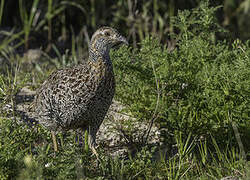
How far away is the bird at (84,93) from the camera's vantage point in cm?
379

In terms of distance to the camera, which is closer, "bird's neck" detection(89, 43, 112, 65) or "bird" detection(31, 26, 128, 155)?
"bird" detection(31, 26, 128, 155)

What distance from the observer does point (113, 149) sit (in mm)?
4555

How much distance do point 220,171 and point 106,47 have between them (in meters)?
1.47

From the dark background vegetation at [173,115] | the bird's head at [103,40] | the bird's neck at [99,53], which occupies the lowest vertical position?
the dark background vegetation at [173,115]

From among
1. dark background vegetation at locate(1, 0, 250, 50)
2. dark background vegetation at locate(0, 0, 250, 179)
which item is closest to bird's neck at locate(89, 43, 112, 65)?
dark background vegetation at locate(0, 0, 250, 179)

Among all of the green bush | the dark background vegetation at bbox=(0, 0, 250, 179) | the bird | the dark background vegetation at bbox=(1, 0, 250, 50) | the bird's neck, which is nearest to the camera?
the dark background vegetation at bbox=(0, 0, 250, 179)

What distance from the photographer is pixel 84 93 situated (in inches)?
148

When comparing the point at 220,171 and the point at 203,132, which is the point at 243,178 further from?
the point at 203,132

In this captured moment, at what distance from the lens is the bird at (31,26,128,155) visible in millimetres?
3787

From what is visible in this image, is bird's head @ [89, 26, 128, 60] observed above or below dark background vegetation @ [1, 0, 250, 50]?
above

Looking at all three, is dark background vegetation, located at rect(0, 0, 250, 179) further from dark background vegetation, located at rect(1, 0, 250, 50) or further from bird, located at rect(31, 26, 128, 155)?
dark background vegetation, located at rect(1, 0, 250, 50)

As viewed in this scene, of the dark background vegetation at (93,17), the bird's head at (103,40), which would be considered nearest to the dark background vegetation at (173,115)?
the bird's head at (103,40)

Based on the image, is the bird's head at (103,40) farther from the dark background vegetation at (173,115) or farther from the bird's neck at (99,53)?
the dark background vegetation at (173,115)

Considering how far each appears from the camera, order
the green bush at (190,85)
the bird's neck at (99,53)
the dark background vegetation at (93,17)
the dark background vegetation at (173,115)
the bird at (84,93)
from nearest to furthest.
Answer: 1. the dark background vegetation at (173,115)
2. the bird at (84,93)
3. the bird's neck at (99,53)
4. the green bush at (190,85)
5. the dark background vegetation at (93,17)
